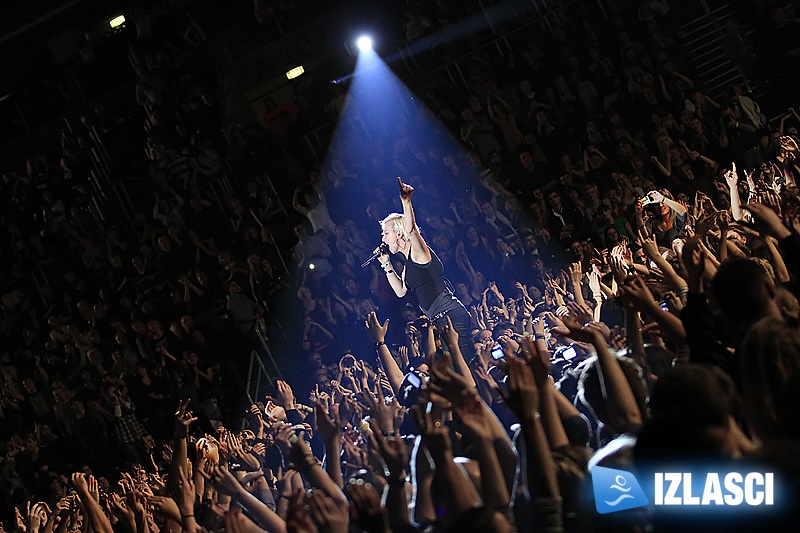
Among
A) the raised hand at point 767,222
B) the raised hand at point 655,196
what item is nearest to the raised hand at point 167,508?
the raised hand at point 767,222

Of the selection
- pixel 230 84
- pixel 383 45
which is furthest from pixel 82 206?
pixel 383 45

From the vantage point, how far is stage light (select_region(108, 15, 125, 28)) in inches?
601

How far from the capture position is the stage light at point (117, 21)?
15.3 m

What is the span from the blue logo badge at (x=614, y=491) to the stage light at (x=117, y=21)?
14287mm

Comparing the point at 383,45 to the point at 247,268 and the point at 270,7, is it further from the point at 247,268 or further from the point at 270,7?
the point at 247,268

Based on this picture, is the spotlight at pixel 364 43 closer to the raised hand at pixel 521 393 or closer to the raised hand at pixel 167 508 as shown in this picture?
the raised hand at pixel 167 508

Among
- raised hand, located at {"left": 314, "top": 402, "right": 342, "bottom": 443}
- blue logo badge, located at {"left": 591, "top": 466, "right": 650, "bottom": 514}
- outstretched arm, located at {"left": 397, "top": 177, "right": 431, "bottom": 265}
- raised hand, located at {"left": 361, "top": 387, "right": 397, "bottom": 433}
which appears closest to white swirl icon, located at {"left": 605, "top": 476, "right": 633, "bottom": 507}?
blue logo badge, located at {"left": 591, "top": 466, "right": 650, "bottom": 514}

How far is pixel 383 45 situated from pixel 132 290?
4882 mm

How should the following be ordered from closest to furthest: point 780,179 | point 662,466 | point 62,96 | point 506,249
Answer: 1. point 662,466
2. point 780,179
3. point 506,249
4. point 62,96

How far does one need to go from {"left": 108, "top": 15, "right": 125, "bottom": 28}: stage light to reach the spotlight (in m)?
4.27

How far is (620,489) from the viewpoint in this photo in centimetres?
249

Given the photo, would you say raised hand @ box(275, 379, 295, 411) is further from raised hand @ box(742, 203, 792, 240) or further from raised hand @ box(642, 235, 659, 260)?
raised hand @ box(742, 203, 792, 240)

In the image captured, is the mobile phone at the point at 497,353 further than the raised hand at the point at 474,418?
Yes

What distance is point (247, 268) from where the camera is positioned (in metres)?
11.7
